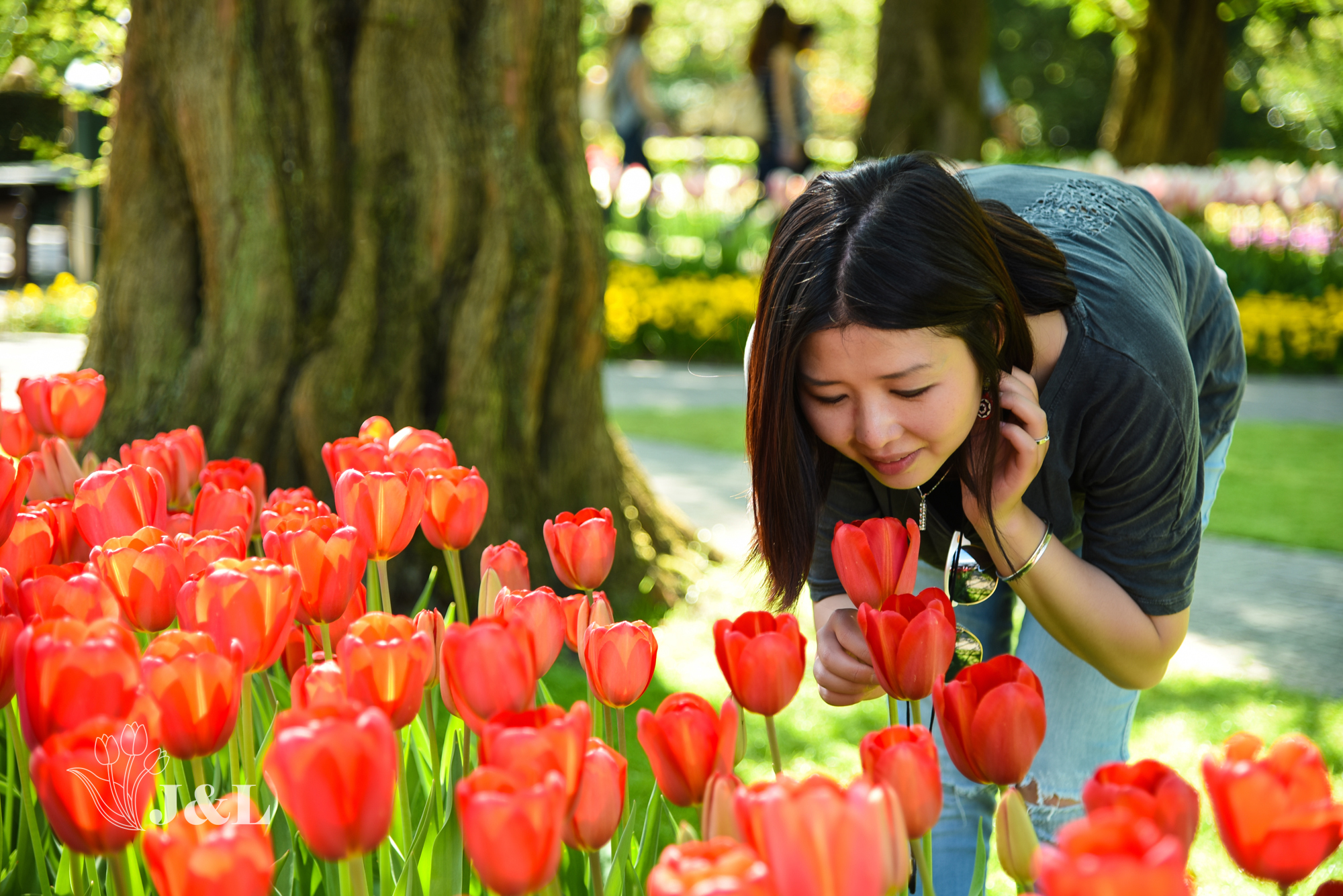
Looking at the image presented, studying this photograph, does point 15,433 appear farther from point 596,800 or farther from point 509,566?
point 596,800

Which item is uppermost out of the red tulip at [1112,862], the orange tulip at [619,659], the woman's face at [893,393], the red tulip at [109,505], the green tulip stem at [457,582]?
the woman's face at [893,393]

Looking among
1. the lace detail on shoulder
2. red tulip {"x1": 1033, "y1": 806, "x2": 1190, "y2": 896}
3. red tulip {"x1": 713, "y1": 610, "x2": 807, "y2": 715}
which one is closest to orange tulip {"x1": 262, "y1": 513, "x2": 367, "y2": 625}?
red tulip {"x1": 713, "y1": 610, "x2": 807, "y2": 715}

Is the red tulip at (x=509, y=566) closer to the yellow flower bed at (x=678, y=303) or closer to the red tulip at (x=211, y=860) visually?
the red tulip at (x=211, y=860)

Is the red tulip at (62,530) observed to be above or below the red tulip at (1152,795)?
below

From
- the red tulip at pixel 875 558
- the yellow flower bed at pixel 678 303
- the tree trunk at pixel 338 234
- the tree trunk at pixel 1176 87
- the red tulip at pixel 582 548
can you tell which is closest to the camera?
the red tulip at pixel 875 558

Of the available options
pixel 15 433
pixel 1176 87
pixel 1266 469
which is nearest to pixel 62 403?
pixel 15 433

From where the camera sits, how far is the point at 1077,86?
2875 centimetres

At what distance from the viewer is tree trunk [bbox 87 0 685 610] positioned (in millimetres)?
3023

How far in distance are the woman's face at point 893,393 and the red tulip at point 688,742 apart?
59cm

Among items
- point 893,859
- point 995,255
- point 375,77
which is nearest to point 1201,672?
point 995,255

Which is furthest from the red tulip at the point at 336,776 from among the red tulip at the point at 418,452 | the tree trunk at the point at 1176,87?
the tree trunk at the point at 1176,87

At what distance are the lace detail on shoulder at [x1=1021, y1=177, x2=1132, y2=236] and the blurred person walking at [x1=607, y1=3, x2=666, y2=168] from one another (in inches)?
375

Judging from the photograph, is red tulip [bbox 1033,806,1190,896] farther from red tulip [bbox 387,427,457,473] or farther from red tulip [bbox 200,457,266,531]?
red tulip [bbox 200,457,266,531]

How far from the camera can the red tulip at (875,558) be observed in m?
1.21
